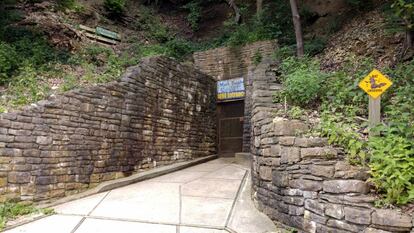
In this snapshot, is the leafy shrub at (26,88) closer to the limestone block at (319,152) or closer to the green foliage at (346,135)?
the limestone block at (319,152)

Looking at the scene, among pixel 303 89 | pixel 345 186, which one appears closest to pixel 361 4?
pixel 303 89

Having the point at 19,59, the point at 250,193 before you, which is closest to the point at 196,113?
the point at 250,193

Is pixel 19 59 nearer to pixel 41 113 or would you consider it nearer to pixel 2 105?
pixel 2 105

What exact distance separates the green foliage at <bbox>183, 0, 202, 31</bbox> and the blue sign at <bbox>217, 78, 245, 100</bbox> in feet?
16.2

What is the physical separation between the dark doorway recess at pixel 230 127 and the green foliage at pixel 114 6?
6190 mm

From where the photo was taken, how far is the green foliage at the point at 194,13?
13.4 m

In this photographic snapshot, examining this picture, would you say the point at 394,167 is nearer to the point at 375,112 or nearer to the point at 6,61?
the point at 375,112

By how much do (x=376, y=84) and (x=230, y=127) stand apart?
21.9ft

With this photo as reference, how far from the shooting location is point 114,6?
11594 mm

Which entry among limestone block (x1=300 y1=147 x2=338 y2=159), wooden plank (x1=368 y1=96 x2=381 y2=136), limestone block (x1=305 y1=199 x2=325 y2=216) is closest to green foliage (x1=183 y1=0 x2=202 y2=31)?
wooden plank (x1=368 y1=96 x2=381 y2=136)

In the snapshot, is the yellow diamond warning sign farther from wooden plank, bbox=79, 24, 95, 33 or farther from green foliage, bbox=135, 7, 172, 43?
green foliage, bbox=135, 7, 172, 43

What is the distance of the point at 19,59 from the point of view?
6.63 metres

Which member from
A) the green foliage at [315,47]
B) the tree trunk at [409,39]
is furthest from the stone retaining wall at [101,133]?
the tree trunk at [409,39]

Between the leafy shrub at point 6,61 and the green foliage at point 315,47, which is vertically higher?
the green foliage at point 315,47
